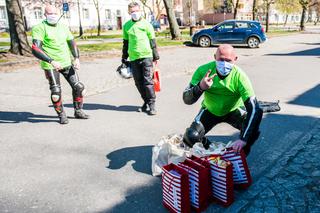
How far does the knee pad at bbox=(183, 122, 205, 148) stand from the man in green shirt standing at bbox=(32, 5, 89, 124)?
9.17 ft

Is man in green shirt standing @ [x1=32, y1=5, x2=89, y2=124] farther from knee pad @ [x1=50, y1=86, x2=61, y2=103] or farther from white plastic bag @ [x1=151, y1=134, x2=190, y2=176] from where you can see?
white plastic bag @ [x1=151, y1=134, x2=190, y2=176]

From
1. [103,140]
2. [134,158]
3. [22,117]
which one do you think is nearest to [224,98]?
[134,158]

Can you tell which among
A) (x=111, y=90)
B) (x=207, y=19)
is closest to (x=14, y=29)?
(x=111, y=90)

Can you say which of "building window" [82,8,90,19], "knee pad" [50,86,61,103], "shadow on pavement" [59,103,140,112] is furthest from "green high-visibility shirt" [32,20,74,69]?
"building window" [82,8,90,19]

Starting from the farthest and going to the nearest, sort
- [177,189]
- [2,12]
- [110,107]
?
[2,12] < [110,107] < [177,189]

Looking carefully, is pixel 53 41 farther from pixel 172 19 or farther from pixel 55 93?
pixel 172 19

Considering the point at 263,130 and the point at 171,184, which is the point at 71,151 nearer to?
the point at 171,184

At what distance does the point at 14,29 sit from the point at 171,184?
1424cm

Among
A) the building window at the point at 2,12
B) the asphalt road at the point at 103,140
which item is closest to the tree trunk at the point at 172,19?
the asphalt road at the point at 103,140

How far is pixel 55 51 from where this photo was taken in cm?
573

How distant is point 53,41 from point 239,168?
12.8 feet

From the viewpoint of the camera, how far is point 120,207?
10.7 ft

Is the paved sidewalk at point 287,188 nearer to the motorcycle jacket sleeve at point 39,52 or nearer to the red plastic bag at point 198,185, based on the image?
the red plastic bag at point 198,185

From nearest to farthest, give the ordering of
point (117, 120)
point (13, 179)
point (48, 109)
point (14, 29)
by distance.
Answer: point (13, 179), point (117, 120), point (48, 109), point (14, 29)
